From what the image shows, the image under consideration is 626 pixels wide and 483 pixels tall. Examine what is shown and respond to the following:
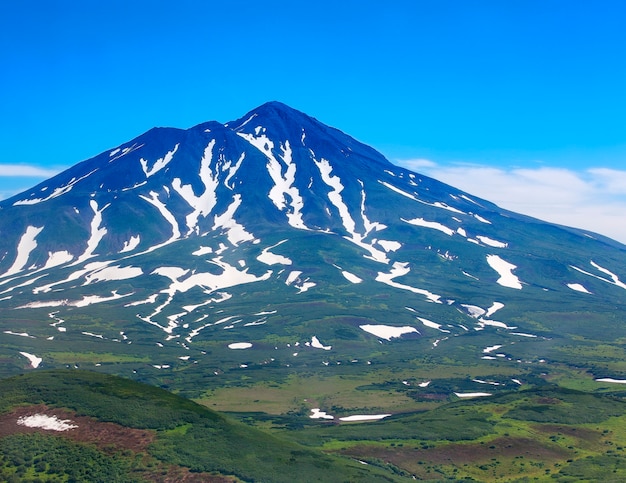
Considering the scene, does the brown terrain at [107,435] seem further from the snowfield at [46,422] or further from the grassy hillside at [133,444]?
the snowfield at [46,422]

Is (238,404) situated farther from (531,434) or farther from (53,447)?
(53,447)

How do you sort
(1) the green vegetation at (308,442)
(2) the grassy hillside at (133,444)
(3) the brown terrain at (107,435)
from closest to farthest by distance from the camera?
1. (2) the grassy hillside at (133,444)
2. (3) the brown terrain at (107,435)
3. (1) the green vegetation at (308,442)

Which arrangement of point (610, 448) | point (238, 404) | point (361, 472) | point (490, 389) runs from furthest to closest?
point (490, 389)
point (238, 404)
point (610, 448)
point (361, 472)

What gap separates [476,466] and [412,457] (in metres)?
7.86

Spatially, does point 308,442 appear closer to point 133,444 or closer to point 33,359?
point 133,444

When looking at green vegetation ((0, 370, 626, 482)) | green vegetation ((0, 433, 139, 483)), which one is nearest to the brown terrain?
green vegetation ((0, 370, 626, 482))

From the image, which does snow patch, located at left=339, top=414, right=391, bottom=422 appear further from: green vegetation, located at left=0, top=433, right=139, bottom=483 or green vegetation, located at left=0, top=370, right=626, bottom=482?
green vegetation, located at left=0, top=433, right=139, bottom=483

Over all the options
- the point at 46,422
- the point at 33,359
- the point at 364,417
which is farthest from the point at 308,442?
the point at 33,359

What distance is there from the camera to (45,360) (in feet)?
589

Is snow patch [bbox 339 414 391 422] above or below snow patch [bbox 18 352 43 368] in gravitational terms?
below

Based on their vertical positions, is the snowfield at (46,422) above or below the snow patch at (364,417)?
above

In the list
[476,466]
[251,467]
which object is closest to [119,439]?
[251,467]

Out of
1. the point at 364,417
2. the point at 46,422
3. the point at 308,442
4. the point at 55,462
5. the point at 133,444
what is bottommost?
the point at 364,417

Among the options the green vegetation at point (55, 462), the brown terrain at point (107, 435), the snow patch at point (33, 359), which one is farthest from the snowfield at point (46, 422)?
the snow patch at point (33, 359)
